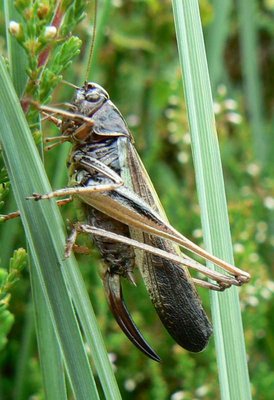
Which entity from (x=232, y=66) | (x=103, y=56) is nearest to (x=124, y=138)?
(x=103, y=56)

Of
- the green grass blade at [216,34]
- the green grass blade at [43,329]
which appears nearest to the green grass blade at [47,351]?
the green grass blade at [43,329]

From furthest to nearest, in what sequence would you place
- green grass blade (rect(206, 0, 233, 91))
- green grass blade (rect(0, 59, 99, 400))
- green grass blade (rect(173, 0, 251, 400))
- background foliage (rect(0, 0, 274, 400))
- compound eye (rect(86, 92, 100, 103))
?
green grass blade (rect(206, 0, 233, 91)), background foliage (rect(0, 0, 274, 400)), compound eye (rect(86, 92, 100, 103)), green grass blade (rect(173, 0, 251, 400)), green grass blade (rect(0, 59, 99, 400))

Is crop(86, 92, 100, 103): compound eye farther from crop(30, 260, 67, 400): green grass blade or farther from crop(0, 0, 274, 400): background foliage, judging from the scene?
crop(30, 260, 67, 400): green grass blade

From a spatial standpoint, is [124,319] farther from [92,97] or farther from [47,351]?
[92,97]

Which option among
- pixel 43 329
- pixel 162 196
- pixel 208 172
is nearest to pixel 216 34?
pixel 162 196

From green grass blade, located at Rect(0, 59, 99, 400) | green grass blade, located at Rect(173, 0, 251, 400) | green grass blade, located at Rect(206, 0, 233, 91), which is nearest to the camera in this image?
green grass blade, located at Rect(0, 59, 99, 400)

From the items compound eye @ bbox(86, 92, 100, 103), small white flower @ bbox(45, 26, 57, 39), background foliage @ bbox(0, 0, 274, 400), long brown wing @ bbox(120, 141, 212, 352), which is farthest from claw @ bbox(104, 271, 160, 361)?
small white flower @ bbox(45, 26, 57, 39)

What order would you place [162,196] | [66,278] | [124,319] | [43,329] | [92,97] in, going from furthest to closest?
[162,196] → [92,97] → [124,319] → [43,329] → [66,278]
